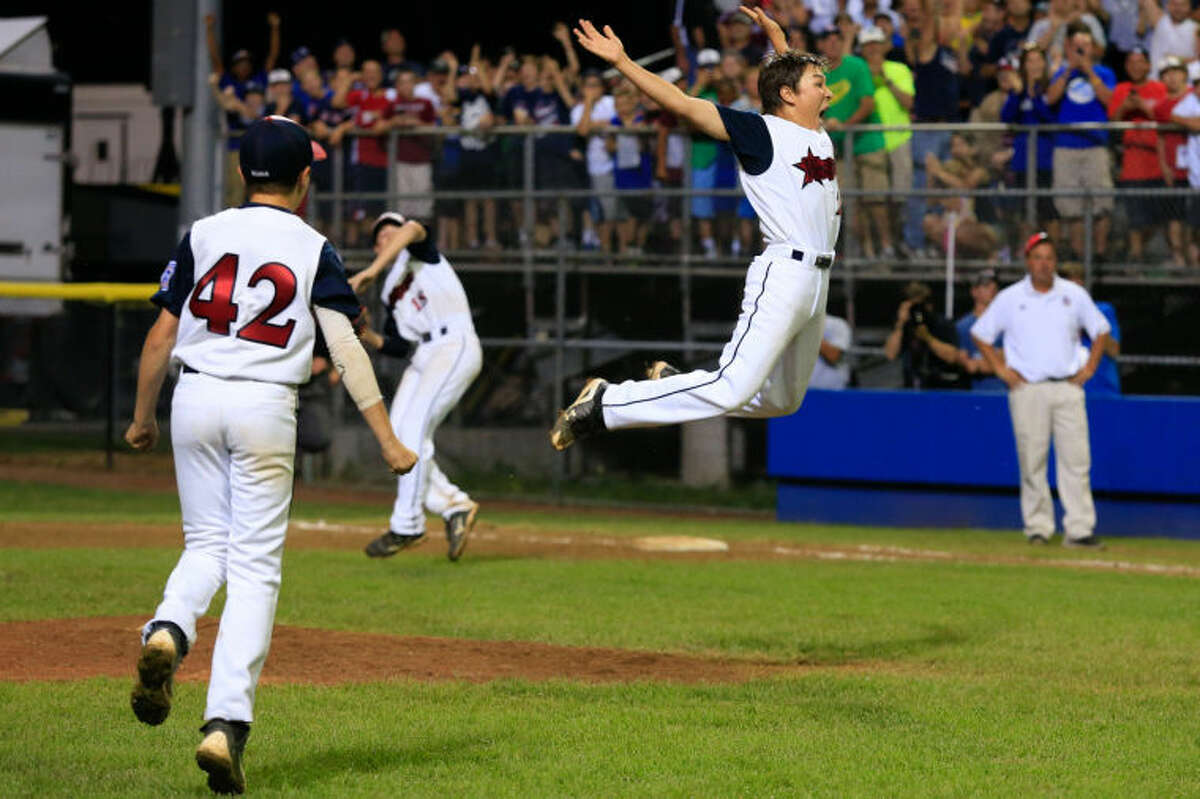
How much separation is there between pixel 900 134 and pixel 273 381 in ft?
39.6

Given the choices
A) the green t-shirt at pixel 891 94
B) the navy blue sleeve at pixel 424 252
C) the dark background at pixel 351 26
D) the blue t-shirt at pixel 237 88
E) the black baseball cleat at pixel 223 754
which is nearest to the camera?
the black baseball cleat at pixel 223 754

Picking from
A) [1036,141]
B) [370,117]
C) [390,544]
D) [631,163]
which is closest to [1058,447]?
[1036,141]

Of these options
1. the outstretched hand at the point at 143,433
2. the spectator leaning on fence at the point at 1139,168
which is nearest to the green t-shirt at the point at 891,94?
the spectator leaning on fence at the point at 1139,168

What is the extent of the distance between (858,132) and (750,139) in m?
9.44

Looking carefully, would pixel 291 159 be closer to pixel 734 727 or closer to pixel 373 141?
pixel 734 727

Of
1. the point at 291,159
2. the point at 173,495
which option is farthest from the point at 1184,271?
the point at 291,159

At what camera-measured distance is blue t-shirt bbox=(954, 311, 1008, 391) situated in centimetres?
1670

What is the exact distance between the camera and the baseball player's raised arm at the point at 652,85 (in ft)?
25.1

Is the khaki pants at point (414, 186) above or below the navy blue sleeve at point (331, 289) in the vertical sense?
above

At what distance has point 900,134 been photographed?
17.1m

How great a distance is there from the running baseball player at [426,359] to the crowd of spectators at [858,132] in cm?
551

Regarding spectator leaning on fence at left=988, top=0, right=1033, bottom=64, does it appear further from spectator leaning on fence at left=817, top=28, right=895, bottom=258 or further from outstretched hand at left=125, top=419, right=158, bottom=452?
outstretched hand at left=125, top=419, right=158, bottom=452

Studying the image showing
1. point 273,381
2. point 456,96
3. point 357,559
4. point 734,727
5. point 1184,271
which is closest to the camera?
point 273,381

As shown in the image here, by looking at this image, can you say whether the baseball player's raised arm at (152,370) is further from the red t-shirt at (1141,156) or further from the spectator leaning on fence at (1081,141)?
the red t-shirt at (1141,156)
